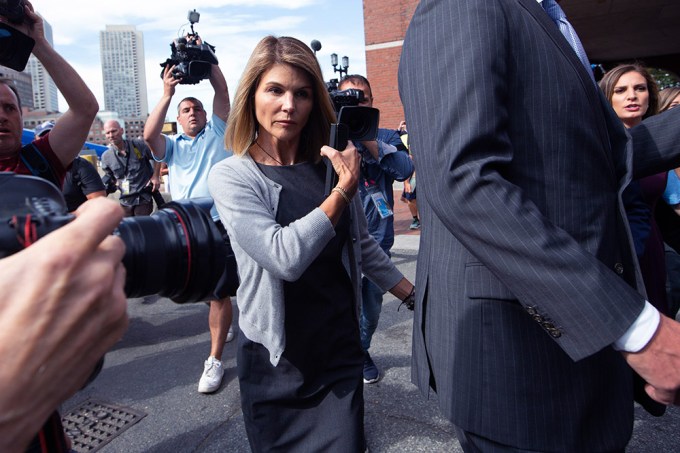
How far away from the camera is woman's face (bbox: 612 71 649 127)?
2.89m

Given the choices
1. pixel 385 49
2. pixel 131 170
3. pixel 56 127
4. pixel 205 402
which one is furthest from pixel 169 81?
pixel 385 49

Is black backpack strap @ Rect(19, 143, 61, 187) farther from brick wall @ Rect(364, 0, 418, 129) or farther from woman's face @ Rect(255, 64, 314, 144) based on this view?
brick wall @ Rect(364, 0, 418, 129)

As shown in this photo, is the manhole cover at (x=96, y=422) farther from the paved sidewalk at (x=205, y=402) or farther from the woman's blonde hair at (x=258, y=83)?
the woman's blonde hair at (x=258, y=83)

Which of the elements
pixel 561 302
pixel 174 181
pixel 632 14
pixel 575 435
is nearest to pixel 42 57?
pixel 174 181

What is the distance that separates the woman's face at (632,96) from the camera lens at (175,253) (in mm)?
2842

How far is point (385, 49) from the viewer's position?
16.8 m

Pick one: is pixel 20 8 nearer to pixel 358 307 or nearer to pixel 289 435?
pixel 358 307

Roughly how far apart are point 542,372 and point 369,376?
6.86 ft

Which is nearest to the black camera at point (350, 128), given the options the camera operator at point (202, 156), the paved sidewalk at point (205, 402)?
the camera operator at point (202, 156)

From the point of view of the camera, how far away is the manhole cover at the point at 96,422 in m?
2.58

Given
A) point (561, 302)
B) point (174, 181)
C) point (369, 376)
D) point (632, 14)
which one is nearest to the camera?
point (561, 302)

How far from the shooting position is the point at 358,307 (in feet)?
6.24

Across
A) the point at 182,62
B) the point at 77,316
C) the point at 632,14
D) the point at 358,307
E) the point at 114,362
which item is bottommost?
the point at 114,362

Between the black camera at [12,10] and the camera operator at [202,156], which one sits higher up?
the black camera at [12,10]
